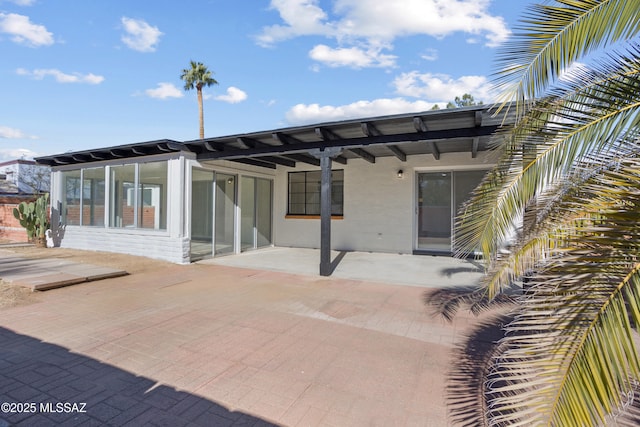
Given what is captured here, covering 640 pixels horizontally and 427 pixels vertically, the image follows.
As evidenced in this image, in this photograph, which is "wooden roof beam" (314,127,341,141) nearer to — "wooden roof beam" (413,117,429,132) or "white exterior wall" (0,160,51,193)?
"wooden roof beam" (413,117,429,132)

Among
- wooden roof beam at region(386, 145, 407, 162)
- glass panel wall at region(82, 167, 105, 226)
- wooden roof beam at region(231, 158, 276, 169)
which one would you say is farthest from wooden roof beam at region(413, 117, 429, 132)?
glass panel wall at region(82, 167, 105, 226)

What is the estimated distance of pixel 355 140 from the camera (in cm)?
677

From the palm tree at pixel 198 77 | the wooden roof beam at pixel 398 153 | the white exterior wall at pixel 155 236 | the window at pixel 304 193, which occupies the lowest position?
the white exterior wall at pixel 155 236

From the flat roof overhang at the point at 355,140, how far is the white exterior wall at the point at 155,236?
1.63 ft

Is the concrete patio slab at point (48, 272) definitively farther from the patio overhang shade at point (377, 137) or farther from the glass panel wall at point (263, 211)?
the glass panel wall at point (263, 211)

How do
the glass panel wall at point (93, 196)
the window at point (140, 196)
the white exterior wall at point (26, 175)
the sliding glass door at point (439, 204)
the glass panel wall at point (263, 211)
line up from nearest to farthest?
1. the window at point (140, 196)
2. the sliding glass door at point (439, 204)
3. the glass panel wall at point (93, 196)
4. the glass panel wall at point (263, 211)
5. the white exterior wall at point (26, 175)

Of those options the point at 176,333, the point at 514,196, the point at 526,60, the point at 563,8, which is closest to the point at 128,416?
the point at 176,333

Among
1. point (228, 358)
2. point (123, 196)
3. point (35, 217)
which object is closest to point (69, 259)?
point (123, 196)

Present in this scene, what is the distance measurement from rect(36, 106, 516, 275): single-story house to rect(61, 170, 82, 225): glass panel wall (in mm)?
35

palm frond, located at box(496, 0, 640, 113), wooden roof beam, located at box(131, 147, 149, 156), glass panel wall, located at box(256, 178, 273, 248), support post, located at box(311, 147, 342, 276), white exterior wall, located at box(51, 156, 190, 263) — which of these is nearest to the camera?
palm frond, located at box(496, 0, 640, 113)

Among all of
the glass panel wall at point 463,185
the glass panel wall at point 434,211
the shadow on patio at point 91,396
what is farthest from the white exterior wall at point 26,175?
the glass panel wall at point 463,185

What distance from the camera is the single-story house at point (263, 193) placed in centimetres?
781

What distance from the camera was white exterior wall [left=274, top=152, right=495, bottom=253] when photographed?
9.20 metres

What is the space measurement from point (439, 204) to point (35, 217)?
43.4 feet
